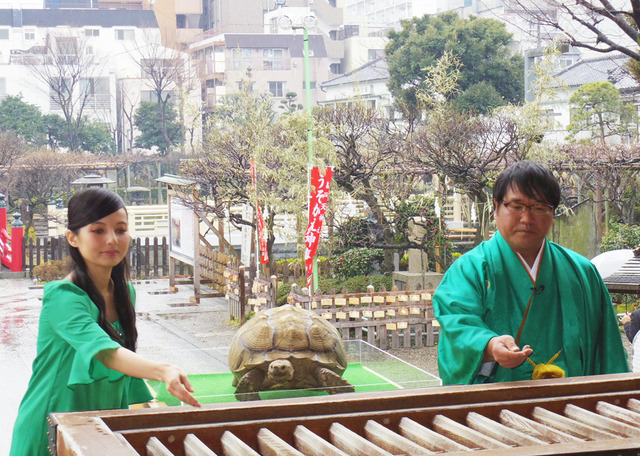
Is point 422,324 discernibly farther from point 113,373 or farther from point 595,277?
point 113,373

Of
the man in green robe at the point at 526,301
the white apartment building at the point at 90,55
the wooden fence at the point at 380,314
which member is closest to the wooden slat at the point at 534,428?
the man in green robe at the point at 526,301

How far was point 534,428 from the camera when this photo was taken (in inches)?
67.6

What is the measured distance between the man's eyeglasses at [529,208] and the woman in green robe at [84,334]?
3.59 feet

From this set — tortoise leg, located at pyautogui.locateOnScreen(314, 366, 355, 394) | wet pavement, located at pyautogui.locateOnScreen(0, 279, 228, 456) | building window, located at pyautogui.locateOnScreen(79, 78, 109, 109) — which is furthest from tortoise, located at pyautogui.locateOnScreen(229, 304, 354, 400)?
building window, located at pyautogui.locateOnScreen(79, 78, 109, 109)

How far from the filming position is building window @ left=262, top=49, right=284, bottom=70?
137 feet

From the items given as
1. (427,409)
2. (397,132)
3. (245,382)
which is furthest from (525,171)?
(397,132)

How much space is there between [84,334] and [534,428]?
43.1 inches

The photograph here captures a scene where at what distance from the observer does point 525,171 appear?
2.38 meters

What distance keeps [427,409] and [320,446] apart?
1.04ft

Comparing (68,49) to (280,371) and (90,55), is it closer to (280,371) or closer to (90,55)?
(90,55)

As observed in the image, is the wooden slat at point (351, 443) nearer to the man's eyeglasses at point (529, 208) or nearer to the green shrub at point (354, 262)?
the man's eyeglasses at point (529, 208)

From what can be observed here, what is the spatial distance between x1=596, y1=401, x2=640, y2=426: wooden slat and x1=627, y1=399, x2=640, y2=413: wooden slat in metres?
0.05

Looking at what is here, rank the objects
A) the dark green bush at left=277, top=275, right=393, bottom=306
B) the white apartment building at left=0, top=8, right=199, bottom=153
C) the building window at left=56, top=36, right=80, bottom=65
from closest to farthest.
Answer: the dark green bush at left=277, top=275, right=393, bottom=306 < the building window at left=56, top=36, right=80, bottom=65 < the white apartment building at left=0, top=8, right=199, bottom=153

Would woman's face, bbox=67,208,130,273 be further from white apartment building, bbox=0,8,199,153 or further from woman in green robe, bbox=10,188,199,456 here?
white apartment building, bbox=0,8,199,153
